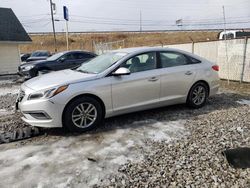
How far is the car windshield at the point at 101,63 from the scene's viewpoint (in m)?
5.40

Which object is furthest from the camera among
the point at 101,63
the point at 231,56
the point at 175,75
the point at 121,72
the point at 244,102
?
the point at 231,56

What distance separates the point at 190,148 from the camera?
404 cm

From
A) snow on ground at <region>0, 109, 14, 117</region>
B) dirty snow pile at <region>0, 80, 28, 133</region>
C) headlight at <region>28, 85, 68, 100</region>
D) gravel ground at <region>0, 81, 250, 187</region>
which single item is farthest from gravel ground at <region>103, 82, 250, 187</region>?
snow on ground at <region>0, 109, 14, 117</region>

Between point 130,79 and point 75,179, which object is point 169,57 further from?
point 75,179

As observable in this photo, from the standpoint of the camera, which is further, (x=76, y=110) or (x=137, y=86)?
(x=137, y=86)

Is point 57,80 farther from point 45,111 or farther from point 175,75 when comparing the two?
point 175,75

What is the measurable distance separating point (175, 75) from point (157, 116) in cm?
100

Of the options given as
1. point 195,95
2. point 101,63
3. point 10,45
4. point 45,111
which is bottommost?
point 195,95

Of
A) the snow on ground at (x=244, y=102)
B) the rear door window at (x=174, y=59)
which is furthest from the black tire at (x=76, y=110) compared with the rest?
the snow on ground at (x=244, y=102)

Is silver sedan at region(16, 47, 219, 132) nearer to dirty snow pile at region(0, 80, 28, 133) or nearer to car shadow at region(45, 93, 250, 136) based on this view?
car shadow at region(45, 93, 250, 136)

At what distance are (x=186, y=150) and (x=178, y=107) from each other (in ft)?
8.59

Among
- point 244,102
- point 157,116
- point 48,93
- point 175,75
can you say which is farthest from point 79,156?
point 244,102

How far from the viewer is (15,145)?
14.5 ft

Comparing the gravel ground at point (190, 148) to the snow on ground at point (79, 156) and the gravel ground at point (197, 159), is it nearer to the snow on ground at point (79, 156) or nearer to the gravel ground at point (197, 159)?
the gravel ground at point (197, 159)
